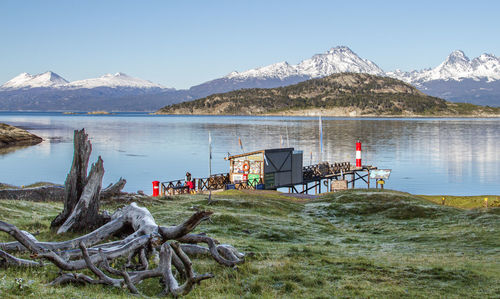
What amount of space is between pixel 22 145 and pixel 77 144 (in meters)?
133

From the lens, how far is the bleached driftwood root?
39.0 ft

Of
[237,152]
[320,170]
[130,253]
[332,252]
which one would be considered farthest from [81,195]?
[237,152]

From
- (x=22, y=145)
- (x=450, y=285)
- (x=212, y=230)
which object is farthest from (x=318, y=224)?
(x=22, y=145)

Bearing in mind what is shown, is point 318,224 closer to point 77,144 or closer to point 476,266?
point 476,266

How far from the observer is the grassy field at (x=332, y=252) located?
13461 millimetres

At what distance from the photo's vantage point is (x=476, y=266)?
1762 cm

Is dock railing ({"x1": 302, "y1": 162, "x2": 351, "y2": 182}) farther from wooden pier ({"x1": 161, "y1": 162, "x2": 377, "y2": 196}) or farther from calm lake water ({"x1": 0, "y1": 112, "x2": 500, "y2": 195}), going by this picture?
calm lake water ({"x1": 0, "y1": 112, "x2": 500, "y2": 195})

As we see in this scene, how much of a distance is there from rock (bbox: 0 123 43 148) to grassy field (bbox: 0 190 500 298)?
118286mm

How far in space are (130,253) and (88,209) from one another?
245 inches

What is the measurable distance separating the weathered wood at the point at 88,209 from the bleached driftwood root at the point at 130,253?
2.78 meters

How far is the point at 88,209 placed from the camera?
63.4ft

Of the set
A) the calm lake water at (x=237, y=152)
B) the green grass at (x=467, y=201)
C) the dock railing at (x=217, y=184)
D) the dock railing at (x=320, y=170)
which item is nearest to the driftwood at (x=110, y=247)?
the dock railing at (x=217, y=184)

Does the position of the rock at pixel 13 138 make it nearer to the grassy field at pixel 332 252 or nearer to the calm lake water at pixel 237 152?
the calm lake water at pixel 237 152

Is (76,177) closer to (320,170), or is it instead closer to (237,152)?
(320,170)
